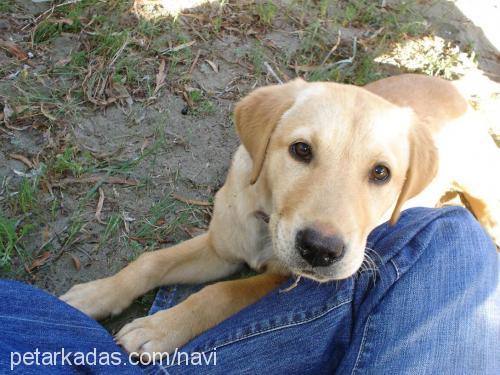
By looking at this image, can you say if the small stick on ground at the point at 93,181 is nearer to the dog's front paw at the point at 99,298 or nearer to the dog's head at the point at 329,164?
the dog's front paw at the point at 99,298

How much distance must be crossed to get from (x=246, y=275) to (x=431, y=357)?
1475 millimetres

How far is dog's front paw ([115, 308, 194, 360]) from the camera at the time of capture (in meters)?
2.66

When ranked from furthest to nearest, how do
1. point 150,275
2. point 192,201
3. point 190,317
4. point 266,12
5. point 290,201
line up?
point 266,12 < point 192,201 < point 150,275 < point 190,317 < point 290,201

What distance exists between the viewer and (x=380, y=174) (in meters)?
2.46

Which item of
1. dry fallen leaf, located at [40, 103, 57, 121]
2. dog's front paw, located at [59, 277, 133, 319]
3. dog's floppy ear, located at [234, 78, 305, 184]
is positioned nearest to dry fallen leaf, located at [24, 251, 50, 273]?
dog's front paw, located at [59, 277, 133, 319]

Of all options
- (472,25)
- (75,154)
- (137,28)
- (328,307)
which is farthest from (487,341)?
(472,25)

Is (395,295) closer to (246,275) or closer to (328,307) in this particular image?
(328,307)

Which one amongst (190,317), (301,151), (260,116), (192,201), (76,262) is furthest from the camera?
(192,201)

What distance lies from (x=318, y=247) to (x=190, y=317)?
1019mm

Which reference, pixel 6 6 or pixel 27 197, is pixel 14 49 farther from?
pixel 27 197

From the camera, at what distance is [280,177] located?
7.85 feet

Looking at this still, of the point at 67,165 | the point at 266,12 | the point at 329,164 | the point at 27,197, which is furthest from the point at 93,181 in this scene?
the point at 266,12

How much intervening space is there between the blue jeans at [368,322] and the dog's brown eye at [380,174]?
12.4 inches

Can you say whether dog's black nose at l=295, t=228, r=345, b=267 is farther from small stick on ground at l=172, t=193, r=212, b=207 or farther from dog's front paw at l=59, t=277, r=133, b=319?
small stick on ground at l=172, t=193, r=212, b=207
